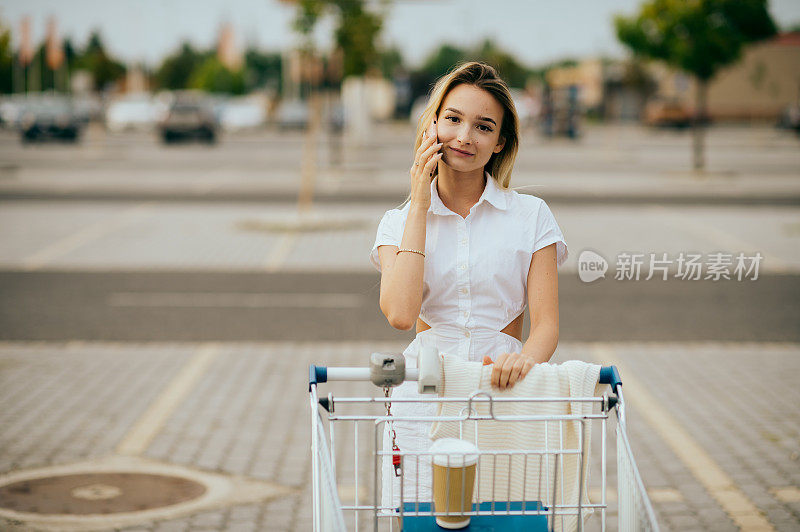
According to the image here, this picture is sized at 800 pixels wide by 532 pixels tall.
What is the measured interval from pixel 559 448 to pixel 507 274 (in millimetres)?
496

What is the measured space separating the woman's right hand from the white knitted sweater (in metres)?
0.43

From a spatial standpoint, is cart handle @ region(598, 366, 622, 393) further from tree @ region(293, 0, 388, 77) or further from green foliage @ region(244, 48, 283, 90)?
green foliage @ region(244, 48, 283, 90)

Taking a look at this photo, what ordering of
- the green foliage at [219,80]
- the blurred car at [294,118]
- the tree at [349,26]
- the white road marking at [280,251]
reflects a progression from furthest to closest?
the green foliage at [219,80] → the blurred car at [294,118] → the tree at [349,26] → the white road marking at [280,251]

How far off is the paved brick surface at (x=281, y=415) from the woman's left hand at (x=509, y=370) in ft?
8.10

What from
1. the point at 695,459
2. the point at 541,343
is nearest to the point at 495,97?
the point at 541,343

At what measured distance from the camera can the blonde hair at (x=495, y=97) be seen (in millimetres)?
2730

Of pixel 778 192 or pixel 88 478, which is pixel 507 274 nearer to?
pixel 88 478

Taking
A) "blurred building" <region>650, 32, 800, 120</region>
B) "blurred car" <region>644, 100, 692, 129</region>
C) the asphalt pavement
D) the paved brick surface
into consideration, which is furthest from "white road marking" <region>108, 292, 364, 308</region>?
"blurred car" <region>644, 100, 692, 129</region>

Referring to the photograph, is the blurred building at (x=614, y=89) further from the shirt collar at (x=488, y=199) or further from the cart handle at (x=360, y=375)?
the cart handle at (x=360, y=375)

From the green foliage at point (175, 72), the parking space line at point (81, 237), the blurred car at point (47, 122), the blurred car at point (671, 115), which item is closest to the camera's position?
the parking space line at point (81, 237)

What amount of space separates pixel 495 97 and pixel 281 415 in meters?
4.04

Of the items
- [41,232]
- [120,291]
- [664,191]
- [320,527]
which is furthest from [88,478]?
[664,191]

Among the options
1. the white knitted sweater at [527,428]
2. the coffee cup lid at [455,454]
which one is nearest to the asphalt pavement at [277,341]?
the white knitted sweater at [527,428]

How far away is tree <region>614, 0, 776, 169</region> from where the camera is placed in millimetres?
25062
